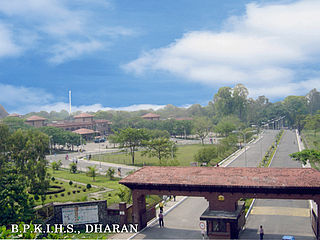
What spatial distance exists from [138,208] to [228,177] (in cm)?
725

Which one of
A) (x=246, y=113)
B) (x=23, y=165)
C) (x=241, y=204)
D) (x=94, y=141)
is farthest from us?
(x=246, y=113)

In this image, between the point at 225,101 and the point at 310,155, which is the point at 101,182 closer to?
the point at 310,155

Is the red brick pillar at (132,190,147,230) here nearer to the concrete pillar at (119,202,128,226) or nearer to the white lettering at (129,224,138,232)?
the white lettering at (129,224,138,232)

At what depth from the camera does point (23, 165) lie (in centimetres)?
3709

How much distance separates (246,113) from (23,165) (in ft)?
441

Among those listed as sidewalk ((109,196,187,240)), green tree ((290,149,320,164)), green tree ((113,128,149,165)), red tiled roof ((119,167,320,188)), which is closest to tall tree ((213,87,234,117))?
green tree ((113,128,149,165))

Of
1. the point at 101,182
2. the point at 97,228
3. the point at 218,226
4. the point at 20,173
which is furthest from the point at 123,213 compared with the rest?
the point at 101,182

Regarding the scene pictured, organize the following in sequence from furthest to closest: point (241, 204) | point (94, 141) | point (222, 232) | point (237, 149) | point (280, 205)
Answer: point (94, 141) < point (237, 149) < point (280, 205) < point (241, 204) < point (222, 232)

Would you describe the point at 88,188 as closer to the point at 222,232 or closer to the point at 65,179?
the point at 65,179

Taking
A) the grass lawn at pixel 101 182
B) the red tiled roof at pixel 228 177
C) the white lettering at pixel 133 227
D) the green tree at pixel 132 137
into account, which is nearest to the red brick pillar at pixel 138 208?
the white lettering at pixel 133 227

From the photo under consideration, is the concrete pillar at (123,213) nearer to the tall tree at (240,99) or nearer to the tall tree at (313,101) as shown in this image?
the tall tree at (240,99)

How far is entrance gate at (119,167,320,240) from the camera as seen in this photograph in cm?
2264

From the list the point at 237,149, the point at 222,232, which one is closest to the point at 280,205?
the point at 222,232

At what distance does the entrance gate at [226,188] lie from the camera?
22641mm
